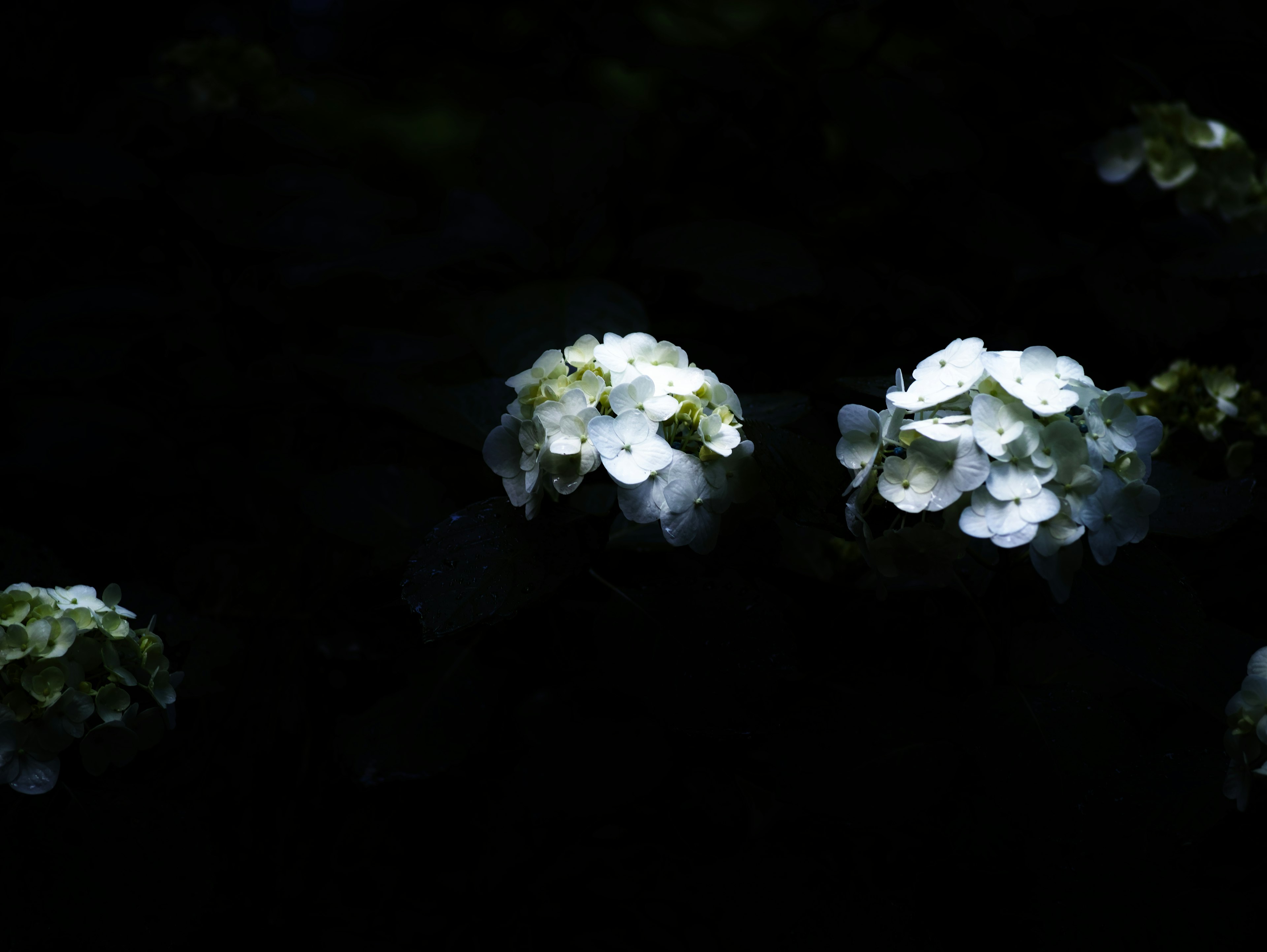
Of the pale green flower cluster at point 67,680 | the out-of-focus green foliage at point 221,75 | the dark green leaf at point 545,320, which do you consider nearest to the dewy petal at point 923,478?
the dark green leaf at point 545,320

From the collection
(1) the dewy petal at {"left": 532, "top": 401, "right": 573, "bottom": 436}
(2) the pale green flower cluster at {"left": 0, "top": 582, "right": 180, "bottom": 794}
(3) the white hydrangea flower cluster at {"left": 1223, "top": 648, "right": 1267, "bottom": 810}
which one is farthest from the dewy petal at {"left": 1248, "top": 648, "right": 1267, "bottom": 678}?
(2) the pale green flower cluster at {"left": 0, "top": 582, "right": 180, "bottom": 794}

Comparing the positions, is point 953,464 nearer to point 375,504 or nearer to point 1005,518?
point 1005,518

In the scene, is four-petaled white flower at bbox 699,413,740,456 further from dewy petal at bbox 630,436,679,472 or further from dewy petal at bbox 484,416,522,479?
dewy petal at bbox 484,416,522,479

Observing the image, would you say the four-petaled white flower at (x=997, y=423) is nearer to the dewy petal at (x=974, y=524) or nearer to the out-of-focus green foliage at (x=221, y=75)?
the dewy petal at (x=974, y=524)

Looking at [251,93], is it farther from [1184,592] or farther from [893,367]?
[1184,592]

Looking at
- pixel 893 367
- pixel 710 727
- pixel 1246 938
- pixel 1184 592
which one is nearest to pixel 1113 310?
pixel 893 367

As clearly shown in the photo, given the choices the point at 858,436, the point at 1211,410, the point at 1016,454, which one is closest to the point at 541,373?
the point at 858,436
